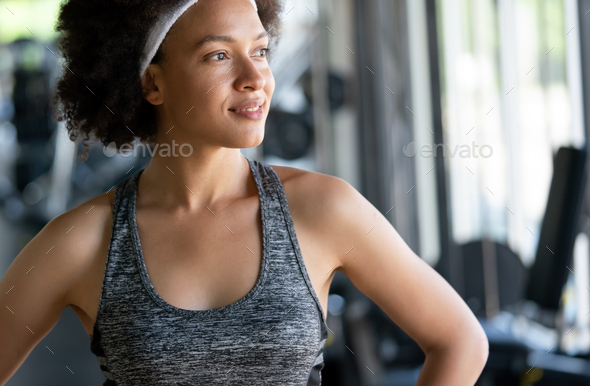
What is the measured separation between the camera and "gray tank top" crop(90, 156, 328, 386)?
882mm

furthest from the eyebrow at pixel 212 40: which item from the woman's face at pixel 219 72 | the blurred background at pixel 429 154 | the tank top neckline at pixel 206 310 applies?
the blurred background at pixel 429 154

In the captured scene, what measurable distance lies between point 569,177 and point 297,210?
1476mm

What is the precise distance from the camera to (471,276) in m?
2.76

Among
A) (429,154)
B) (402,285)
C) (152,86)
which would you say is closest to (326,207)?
(402,285)

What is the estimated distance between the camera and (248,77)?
89cm

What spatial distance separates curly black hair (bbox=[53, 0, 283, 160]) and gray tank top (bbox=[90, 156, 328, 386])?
297 mm

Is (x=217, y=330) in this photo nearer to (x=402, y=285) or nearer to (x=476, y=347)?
(x=402, y=285)

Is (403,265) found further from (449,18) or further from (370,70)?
(370,70)

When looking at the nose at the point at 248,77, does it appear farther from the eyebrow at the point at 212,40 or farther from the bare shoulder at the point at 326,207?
the bare shoulder at the point at 326,207

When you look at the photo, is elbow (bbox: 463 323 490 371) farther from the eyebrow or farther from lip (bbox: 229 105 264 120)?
the eyebrow

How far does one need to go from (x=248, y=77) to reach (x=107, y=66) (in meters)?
0.32

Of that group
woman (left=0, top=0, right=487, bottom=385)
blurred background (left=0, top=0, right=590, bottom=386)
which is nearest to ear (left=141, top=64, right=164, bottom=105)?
woman (left=0, top=0, right=487, bottom=385)

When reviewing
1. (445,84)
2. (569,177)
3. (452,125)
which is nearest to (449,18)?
(445,84)

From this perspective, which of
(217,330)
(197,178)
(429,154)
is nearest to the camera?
(217,330)
